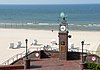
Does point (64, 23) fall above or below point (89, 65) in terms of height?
above

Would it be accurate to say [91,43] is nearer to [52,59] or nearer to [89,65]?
[52,59]

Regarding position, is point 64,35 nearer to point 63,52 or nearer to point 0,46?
point 63,52

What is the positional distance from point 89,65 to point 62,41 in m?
4.88

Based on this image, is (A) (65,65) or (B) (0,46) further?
(B) (0,46)

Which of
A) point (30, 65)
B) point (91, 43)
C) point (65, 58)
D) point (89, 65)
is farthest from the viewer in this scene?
point (91, 43)

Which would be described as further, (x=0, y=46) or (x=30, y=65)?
(x=0, y=46)

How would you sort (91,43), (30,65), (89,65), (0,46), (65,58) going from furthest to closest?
(91,43), (0,46), (65,58), (30,65), (89,65)

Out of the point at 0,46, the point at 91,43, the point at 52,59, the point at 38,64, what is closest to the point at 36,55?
the point at 52,59

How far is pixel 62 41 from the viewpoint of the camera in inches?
998

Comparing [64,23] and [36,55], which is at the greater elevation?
[64,23]

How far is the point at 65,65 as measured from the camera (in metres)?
22.7

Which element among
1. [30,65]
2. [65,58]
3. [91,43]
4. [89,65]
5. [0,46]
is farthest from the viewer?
[91,43]

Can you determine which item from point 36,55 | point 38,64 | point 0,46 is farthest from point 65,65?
point 0,46

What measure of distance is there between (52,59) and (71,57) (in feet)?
4.58
